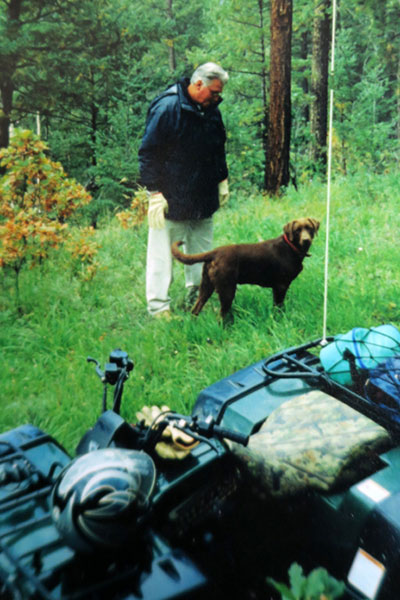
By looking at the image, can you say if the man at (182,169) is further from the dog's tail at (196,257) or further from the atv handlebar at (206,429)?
the atv handlebar at (206,429)

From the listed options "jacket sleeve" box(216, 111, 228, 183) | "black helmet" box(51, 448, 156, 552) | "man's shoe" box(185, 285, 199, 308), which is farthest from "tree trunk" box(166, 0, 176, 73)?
"black helmet" box(51, 448, 156, 552)

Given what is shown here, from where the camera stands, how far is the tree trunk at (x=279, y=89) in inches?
→ 193

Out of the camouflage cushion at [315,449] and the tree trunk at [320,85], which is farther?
the tree trunk at [320,85]

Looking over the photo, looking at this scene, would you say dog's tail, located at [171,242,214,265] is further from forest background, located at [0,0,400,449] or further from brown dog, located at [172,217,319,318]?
forest background, located at [0,0,400,449]

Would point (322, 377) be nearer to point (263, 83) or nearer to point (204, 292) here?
point (204, 292)

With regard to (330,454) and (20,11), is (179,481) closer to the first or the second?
(330,454)

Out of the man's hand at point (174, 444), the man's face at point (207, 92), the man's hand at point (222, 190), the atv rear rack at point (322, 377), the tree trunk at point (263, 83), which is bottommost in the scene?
the man's hand at point (174, 444)

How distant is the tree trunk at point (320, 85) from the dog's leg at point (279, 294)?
9.85ft

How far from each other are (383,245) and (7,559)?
413 cm

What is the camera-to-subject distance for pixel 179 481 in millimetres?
1522

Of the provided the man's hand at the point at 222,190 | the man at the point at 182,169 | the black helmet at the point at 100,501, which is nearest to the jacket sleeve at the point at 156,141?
the man at the point at 182,169

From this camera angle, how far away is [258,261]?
138 inches

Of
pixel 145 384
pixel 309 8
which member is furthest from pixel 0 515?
pixel 309 8

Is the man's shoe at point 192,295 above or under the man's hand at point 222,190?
under
